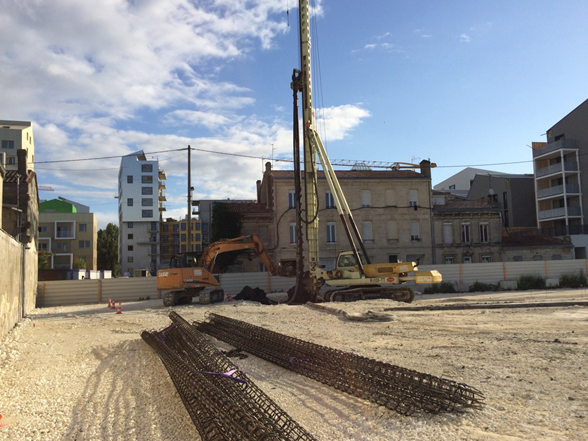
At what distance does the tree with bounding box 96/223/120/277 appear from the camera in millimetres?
80812

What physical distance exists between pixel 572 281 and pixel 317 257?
1753 cm

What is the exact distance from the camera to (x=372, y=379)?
6684 mm

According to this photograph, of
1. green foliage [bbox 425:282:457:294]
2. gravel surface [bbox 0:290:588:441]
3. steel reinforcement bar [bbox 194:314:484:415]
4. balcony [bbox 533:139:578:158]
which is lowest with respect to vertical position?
green foliage [bbox 425:282:457:294]

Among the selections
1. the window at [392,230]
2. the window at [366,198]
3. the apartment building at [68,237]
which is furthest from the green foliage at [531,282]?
the apartment building at [68,237]

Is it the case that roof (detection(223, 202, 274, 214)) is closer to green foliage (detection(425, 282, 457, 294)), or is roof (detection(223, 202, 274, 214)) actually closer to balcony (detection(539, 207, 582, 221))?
green foliage (detection(425, 282, 457, 294))

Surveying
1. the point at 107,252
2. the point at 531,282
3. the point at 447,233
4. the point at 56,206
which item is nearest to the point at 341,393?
the point at 531,282

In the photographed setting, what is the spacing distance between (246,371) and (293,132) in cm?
1496

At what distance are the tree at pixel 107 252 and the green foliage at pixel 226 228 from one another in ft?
152

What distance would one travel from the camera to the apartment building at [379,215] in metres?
40.6

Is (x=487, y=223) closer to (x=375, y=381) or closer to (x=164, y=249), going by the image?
(x=375, y=381)

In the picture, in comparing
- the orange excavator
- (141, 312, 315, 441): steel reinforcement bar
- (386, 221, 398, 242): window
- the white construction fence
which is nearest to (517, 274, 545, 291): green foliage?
the white construction fence

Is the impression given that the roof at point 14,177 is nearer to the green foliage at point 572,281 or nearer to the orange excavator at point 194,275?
the orange excavator at point 194,275

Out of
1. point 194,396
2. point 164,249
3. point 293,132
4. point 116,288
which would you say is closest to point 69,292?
point 116,288

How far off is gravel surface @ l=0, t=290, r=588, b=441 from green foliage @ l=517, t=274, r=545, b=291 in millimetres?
16423
